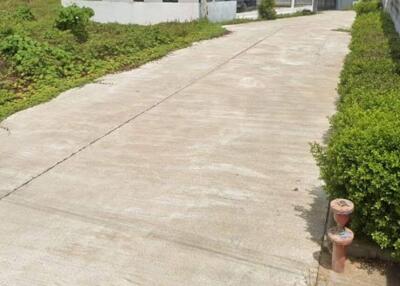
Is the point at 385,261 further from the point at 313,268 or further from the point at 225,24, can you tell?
the point at 225,24

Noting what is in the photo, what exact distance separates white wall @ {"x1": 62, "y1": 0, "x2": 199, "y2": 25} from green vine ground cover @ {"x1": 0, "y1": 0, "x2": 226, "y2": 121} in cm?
348

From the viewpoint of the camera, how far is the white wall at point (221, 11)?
66.4ft

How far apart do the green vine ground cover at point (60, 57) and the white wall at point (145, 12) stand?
3.48 metres

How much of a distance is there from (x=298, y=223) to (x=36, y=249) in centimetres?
223

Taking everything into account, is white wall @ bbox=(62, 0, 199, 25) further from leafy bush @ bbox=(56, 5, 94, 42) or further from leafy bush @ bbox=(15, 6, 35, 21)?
leafy bush @ bbox=(56, 5, 94, 42)

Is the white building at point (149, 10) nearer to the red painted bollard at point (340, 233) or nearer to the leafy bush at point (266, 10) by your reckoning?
the leafy bush at point (266, 10)

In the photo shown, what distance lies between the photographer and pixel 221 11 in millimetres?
21219

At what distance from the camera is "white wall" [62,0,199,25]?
19047 millimetres

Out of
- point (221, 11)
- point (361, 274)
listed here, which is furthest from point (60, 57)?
point (221, 11)

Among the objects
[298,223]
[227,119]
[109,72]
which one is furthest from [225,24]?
[298,223]

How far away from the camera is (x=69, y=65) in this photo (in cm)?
1035

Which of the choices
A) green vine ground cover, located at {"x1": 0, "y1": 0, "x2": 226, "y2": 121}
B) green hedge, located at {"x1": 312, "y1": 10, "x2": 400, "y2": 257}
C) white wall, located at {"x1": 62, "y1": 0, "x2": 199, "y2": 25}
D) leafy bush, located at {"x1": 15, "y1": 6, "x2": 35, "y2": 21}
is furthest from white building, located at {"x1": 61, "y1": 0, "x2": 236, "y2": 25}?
green hedge, located at {"x1": 312, "y1": 10, "x2": 400, "y2": 257}

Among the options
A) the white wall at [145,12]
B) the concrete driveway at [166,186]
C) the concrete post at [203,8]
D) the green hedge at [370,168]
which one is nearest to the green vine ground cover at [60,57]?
the concrete driveway at [166,186]

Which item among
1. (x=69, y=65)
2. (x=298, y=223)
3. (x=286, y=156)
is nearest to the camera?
(x=298, y=223)
